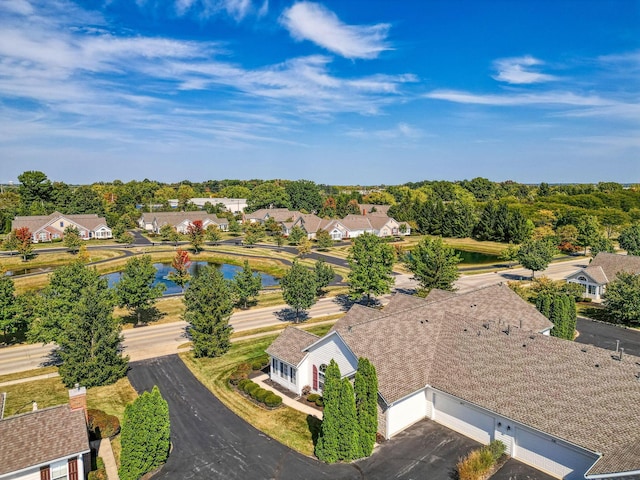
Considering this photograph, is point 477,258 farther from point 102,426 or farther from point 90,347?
point 102,426

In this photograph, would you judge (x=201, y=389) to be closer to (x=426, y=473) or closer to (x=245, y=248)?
(x=426, y=473)

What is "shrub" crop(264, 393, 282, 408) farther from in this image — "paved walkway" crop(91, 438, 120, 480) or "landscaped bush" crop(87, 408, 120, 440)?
"paved walkway" crop(91, 438, 120, 480)

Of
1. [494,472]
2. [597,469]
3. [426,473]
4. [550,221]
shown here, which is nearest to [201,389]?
[426,473]

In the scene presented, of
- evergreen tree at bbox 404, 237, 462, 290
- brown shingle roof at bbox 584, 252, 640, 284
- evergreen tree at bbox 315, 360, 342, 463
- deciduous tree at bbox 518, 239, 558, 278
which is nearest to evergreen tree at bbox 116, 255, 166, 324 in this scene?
evergreen tree at bbox 315, 360, 342, 463

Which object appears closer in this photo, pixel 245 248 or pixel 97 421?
pixel 97 421

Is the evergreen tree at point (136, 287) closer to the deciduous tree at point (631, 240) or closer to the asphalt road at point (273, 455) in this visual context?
the asphalt road at point (273, 455)

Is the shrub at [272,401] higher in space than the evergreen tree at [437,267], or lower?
lower

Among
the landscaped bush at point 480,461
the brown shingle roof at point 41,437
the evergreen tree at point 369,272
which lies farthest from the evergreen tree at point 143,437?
the evergreen tree at point 369,272

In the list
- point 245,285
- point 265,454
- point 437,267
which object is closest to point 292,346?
point 265,454
